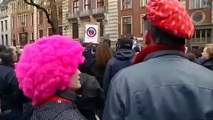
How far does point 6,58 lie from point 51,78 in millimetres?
2748

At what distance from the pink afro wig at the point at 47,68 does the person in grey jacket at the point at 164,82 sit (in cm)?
56

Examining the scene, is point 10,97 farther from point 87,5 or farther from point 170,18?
point 87,5

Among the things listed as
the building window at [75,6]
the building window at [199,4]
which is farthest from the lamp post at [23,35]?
the building window at [199,4]

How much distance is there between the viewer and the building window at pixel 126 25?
4000 centimetres

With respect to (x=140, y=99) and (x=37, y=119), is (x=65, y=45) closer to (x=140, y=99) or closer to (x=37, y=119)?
(x=37, y=119)

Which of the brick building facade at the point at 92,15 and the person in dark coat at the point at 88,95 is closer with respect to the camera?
the person in dark coat at the point at 88,95

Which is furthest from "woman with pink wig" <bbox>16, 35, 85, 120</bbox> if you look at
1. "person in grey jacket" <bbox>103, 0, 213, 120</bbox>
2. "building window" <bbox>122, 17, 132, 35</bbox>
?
"building window" <bbox>122, 17, 132, 35</bbox>

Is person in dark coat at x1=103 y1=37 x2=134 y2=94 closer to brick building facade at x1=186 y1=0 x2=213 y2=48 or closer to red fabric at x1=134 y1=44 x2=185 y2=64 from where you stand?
red fabric at x1=134 y1=44 x2=185 y2=64

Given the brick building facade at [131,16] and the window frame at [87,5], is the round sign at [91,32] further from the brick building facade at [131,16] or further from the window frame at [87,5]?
the window frame at [87,5]

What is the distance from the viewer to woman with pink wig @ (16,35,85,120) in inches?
104

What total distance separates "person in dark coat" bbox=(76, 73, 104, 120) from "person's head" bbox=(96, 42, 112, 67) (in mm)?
1863

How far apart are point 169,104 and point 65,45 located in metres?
0.97

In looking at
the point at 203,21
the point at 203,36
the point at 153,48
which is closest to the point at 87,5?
the point at 203,21

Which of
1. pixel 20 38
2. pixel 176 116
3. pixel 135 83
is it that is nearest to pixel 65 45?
pixel 135 83
